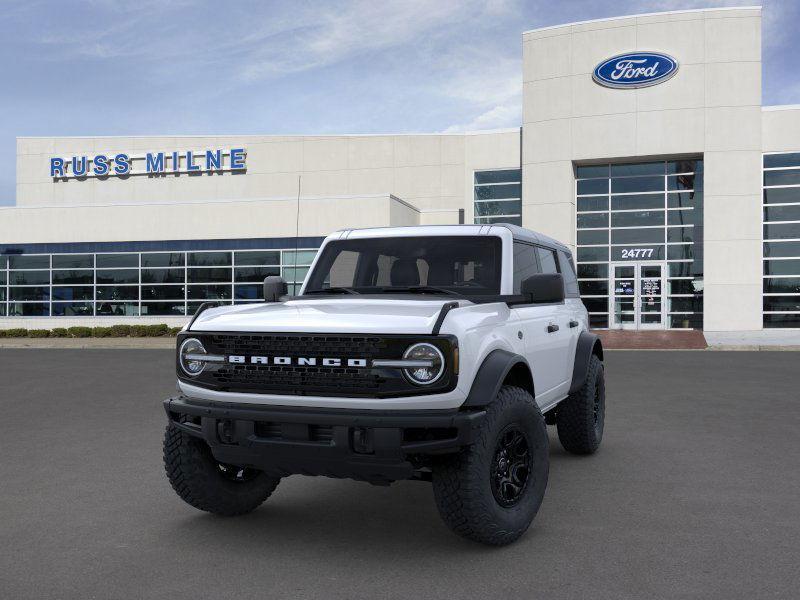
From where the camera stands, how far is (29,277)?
35906 mm

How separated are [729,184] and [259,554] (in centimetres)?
2855

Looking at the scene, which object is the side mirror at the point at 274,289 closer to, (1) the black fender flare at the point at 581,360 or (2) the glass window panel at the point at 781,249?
(1) the black fender flare at the point at 581,360

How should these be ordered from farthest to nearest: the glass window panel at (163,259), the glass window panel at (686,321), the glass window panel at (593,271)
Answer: the glass window panel at (163,259), the glass window panel at (593,271), the glass window panel at (686,321)

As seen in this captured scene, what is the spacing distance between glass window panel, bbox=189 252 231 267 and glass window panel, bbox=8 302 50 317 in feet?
26.5

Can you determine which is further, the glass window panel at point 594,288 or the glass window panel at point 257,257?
the glass window panel at point 257,257

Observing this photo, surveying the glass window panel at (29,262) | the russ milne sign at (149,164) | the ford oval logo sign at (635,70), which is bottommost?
the glass window panel at (29,262)

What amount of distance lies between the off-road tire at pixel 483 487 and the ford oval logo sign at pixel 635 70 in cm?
2789

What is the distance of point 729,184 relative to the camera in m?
29.0

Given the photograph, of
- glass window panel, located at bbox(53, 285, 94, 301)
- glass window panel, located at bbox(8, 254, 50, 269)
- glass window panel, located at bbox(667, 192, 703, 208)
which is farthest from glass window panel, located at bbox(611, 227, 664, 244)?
glass window panel, located at bbox(8, 254, 50, 269)

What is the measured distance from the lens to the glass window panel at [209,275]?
111ft

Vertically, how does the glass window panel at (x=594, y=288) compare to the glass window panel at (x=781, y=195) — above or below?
below

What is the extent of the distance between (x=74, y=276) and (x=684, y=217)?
2706 cm

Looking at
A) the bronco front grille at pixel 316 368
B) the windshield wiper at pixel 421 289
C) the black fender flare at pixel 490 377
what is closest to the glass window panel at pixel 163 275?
the windshield wiper at pixel 421 289

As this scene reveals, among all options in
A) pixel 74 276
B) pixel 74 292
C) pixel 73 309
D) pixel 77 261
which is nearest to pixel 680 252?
pixel 77 261
